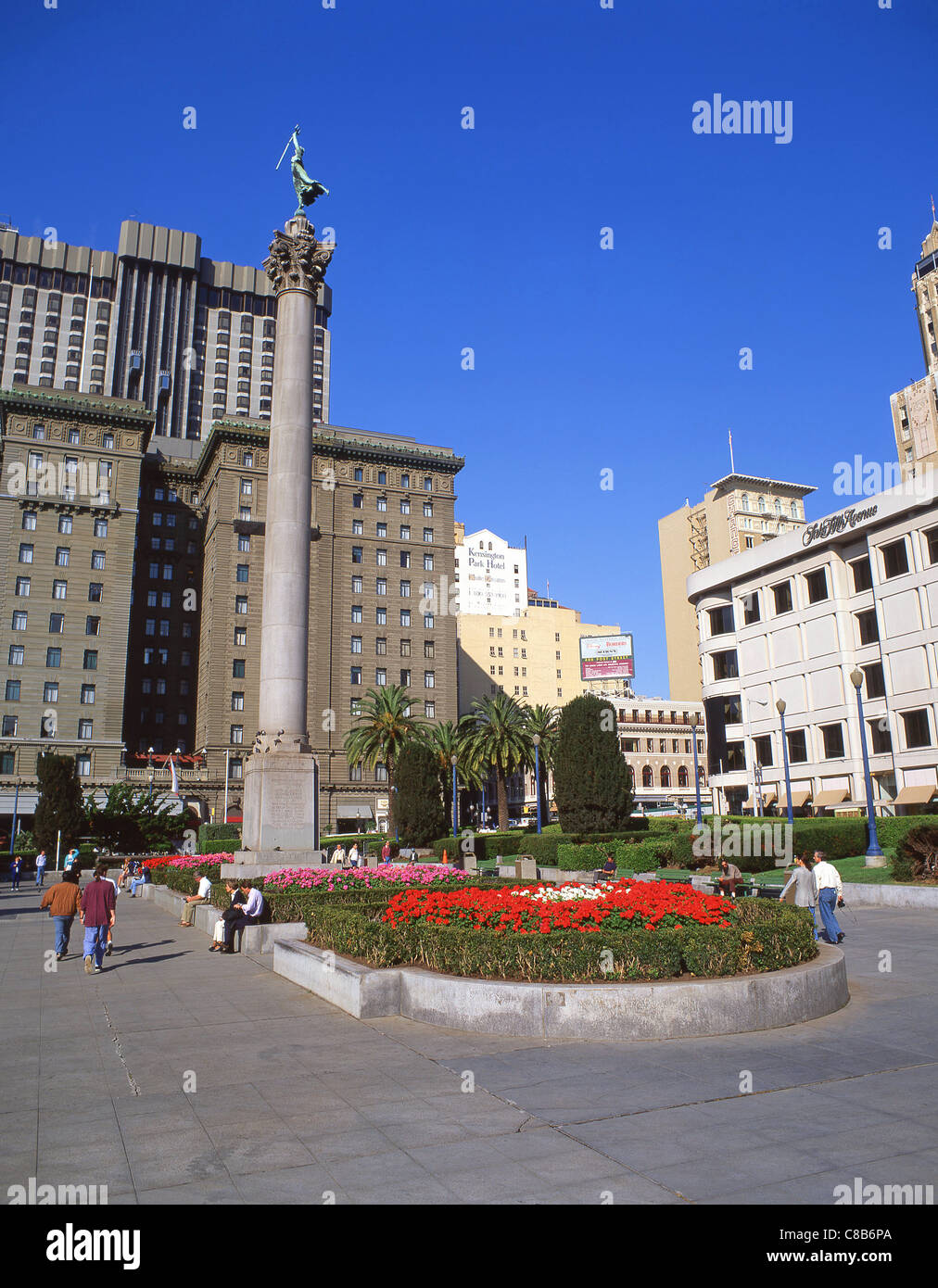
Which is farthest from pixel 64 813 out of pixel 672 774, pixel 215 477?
pixel 672 774

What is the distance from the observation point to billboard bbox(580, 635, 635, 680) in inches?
4331

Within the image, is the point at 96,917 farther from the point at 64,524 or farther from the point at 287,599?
the point at 64,524

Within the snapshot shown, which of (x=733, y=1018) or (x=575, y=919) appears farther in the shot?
(x=575, y=919)

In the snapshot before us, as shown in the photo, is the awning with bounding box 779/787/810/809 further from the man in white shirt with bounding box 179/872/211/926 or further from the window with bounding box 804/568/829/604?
the man in white shirt with bounding box 179/872/211/926

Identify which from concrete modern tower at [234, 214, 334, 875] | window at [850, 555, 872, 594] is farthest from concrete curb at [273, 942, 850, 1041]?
window at [850, 555, 872, 594]

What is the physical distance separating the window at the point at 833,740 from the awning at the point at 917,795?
20.4ft

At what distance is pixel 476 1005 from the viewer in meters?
9.99

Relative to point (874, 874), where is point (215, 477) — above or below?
above

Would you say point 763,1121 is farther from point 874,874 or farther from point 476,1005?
point 874,874

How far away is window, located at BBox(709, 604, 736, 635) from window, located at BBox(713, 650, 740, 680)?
1747mm

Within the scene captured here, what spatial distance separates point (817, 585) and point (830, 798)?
14.2m

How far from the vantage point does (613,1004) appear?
31.4ft
